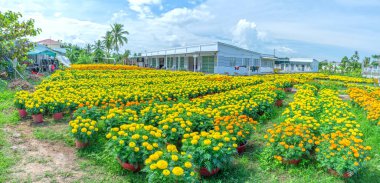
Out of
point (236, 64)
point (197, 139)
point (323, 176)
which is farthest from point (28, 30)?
point (236, 64)

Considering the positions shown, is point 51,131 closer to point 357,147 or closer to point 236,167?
point 236,167

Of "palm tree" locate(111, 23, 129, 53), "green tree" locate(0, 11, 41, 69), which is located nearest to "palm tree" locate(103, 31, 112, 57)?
"palm tree" locate(111, 23, 129, 53)

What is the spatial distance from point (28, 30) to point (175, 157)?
45.8 feet

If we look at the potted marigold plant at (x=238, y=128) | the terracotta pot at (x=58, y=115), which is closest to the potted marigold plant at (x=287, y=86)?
the potted marigold plant at (x=238, y=128)

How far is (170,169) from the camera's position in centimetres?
286

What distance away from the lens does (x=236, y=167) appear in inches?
160

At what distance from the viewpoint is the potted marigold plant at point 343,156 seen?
3393mm

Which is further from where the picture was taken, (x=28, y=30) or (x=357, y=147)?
(x=28, y=30)

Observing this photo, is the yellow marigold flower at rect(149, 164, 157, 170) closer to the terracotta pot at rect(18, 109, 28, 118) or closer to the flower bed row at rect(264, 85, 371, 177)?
the flower bed row at rect(264, 85, 371, 177)

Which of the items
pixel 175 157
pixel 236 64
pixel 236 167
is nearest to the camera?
pixel 175 157

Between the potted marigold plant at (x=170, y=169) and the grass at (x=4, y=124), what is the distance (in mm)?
2173

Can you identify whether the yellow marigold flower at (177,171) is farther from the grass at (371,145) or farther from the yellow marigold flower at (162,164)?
the grass at (371,145)

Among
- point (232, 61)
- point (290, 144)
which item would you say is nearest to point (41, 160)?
point (290, 144)

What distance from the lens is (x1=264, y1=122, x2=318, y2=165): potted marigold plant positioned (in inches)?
150
